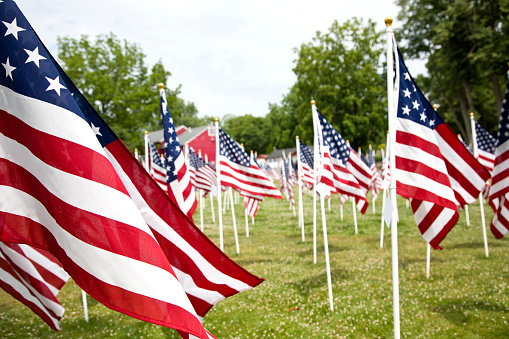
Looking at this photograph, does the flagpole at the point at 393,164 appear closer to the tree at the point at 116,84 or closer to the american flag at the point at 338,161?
the american flag at the point at 338,161

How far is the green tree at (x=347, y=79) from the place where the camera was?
47094 millimetres

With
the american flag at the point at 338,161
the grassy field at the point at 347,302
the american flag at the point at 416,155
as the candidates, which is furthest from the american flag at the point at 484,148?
the american flag at the point at 416,155

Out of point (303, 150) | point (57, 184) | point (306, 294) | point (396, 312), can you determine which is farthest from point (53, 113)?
point (303, 150)

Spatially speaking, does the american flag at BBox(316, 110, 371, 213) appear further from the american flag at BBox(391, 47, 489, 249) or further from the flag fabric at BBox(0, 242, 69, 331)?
the flag fabric at BBox(0, 242, 69, 331)

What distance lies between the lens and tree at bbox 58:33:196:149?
39219mm

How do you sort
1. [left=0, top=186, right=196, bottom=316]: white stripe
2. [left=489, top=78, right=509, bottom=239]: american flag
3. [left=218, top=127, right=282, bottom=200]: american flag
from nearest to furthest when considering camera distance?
[left=0, top=186, right=196, bottom=316]: white stripe, [left=489, top=78, right=509, bottom=239]: american flag, [left=218, top=127, right=282, bottom=200]: american flag

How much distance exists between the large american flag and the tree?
3748 cm

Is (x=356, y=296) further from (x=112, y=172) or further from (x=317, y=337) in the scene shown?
(x=112, y=172)

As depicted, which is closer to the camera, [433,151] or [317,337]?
[433,151]

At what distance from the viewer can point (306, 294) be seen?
877 cm

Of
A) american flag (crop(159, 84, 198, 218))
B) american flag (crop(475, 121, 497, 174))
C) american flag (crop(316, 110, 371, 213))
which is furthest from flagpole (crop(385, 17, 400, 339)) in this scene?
american flag (crop(475, 121, 497, 174))

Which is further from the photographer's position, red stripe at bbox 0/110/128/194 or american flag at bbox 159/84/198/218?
american flag at bbox 159/84/198/218

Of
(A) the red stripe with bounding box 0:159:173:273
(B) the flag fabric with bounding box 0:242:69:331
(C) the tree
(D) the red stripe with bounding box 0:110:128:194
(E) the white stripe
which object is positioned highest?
(C) the tree

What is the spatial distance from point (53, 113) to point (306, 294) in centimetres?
738
